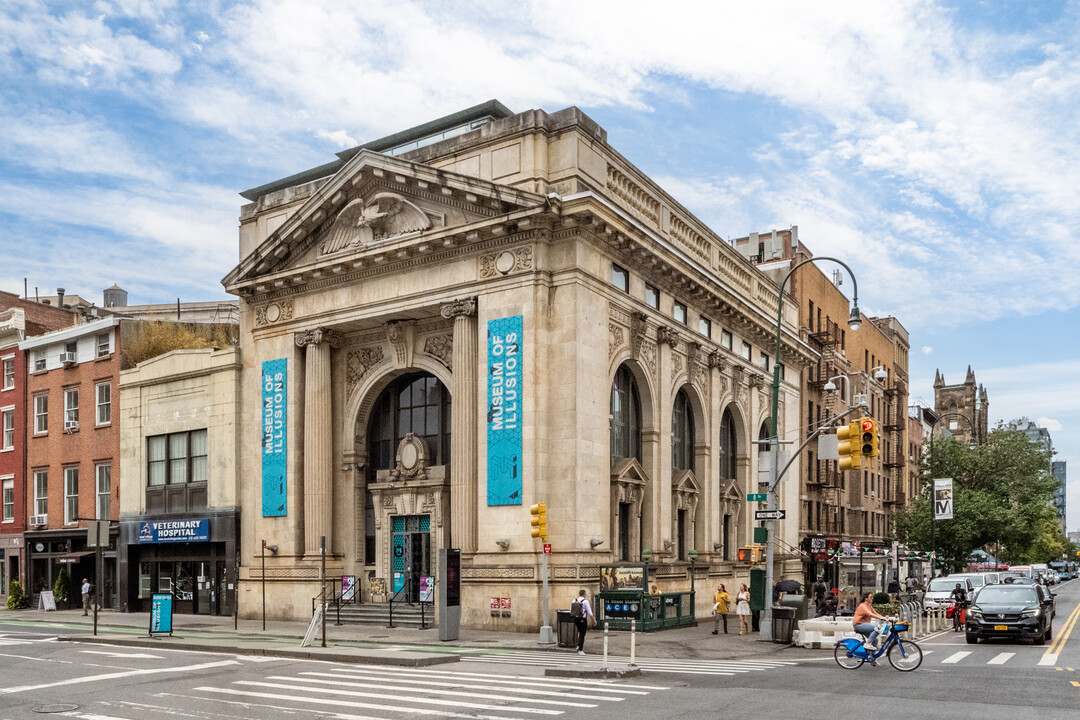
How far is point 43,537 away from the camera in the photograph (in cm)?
4741

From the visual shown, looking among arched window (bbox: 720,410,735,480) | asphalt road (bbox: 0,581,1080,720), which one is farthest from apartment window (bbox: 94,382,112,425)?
arched window (bbox: 720,410,735,480)

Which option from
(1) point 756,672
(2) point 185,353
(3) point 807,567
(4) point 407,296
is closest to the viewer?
(1) point 756,672

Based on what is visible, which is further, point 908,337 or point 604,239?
point 908,337

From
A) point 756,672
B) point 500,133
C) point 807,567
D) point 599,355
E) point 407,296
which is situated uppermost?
point 500,133

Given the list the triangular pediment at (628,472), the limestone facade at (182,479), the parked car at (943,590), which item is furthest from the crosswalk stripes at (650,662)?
the parked car at (943,590)

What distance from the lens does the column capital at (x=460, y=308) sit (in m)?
34.1

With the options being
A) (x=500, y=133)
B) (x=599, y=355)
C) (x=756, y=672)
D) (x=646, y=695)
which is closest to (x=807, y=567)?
(x=599, y=355)

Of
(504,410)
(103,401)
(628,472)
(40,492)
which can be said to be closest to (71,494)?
(40,492)

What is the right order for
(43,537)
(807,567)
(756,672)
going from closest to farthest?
1. (756,672)
2. (43,537)
3. (807,567)

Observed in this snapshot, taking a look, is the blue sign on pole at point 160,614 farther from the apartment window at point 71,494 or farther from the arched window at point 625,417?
the apartment window at point 71,494

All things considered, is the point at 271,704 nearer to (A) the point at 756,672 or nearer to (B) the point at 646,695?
(B) the point at 646,695

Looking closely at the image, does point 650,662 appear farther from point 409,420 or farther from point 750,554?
point 409,420

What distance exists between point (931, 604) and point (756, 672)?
21828 mm

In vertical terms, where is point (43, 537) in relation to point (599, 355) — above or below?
below
